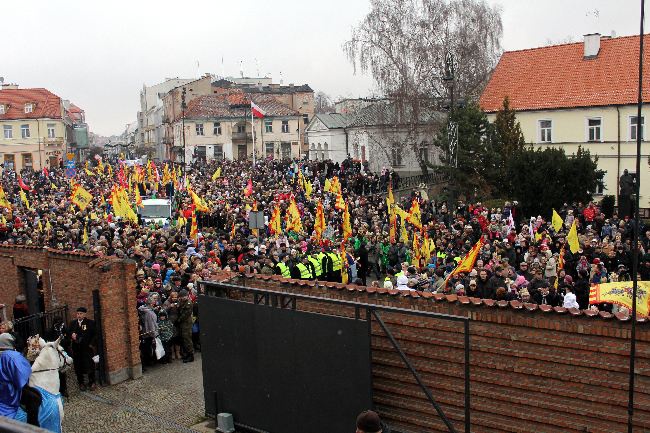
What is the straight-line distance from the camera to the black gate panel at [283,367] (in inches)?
327

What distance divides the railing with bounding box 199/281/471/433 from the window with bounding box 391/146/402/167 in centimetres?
3393

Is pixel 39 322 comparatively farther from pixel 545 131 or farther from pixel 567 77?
pixel 567 77

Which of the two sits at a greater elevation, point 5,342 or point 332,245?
point 5,342

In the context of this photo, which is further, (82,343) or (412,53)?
(412,53)

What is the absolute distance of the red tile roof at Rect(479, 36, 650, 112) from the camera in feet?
121

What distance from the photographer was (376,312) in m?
8.91

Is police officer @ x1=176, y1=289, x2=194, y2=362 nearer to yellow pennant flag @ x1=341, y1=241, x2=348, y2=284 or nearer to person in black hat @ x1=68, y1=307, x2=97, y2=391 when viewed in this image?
person in black hat @ x1=68, y1=307, x2=97, y2=391

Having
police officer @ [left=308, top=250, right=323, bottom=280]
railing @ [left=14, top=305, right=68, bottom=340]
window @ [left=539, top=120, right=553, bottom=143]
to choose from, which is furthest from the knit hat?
window @ [left=539, top=120, right=553, bottom=143]

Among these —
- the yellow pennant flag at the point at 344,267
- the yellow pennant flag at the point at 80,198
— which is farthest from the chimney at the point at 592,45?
the yellow pennant flag at the point at 80,198

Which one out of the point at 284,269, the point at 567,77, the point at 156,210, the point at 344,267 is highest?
the point at 567,77

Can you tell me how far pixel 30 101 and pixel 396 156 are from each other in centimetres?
5463

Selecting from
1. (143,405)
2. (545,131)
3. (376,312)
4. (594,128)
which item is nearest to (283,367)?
(376,312)

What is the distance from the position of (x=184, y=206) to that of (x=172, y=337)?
17.5 m

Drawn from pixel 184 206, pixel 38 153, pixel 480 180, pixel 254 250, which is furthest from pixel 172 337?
pixel 38 153
